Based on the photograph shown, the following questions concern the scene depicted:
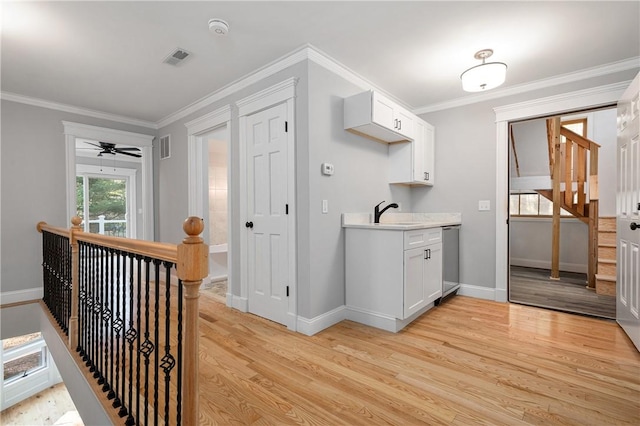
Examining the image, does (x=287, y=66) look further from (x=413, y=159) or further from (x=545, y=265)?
(x=545, y=265)

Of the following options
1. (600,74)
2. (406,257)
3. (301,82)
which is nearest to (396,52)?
(301,82)

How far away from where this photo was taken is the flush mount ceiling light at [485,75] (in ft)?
8.24

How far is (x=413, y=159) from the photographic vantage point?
3.56 metres

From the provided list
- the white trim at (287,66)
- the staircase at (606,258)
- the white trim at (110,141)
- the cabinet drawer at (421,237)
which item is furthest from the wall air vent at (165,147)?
the staircase at (606,258)

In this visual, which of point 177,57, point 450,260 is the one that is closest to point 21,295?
point 177,57

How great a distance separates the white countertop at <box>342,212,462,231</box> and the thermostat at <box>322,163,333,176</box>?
453 mm

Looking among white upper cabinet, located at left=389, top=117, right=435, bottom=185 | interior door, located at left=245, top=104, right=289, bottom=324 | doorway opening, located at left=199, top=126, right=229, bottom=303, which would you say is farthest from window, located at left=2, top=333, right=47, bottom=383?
white upper cabinet, located at left=389, top=117, right=435, bottom=185

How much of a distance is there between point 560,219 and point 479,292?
8.86 ft

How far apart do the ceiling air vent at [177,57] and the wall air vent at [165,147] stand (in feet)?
6.38

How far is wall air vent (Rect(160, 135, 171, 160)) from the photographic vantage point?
456 centimetres

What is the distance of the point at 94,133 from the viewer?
166 inches

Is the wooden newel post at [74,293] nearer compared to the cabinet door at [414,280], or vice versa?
the wooden newel post at [74,293]

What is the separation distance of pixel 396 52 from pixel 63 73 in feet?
10.9

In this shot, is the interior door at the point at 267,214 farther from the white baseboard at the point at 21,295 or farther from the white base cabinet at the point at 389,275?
the white baseboard at the point at 21,295
